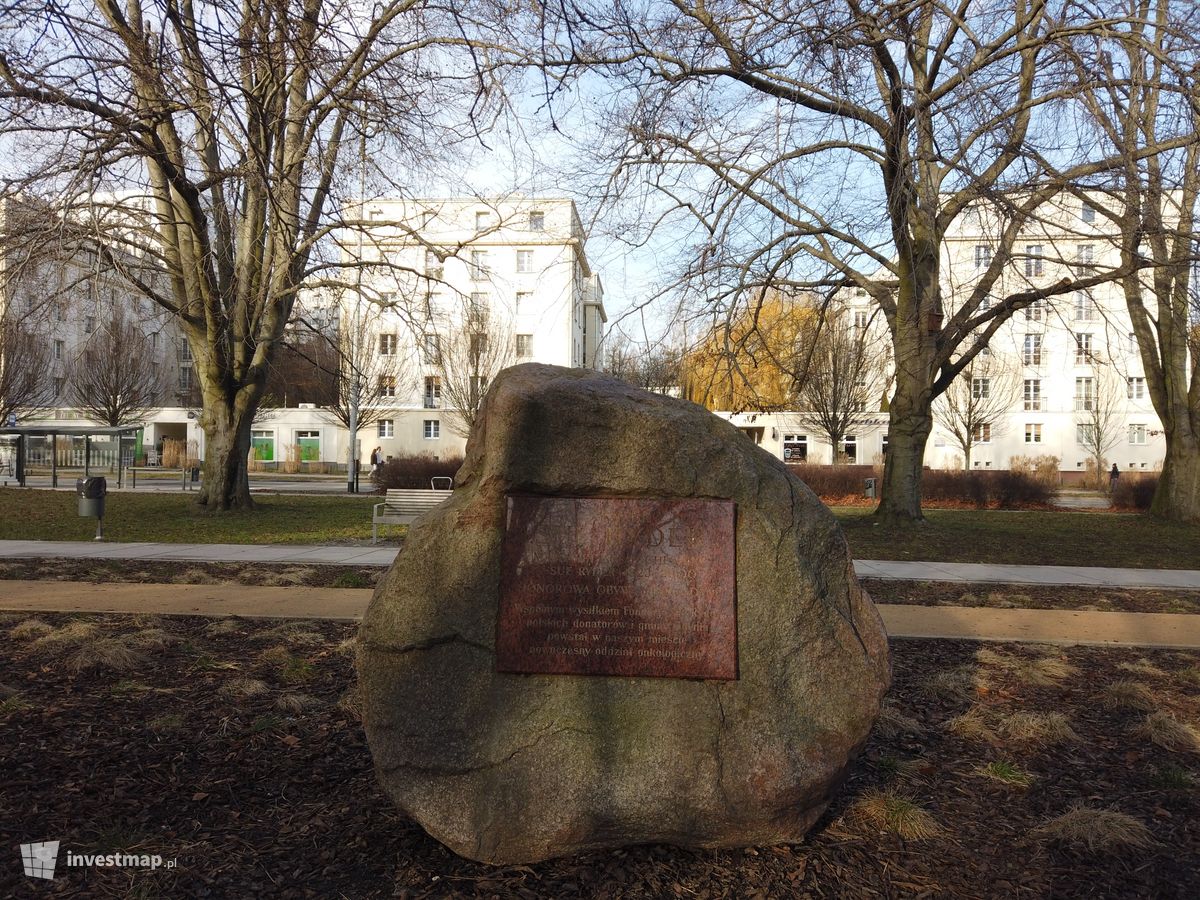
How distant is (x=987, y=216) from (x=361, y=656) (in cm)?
929

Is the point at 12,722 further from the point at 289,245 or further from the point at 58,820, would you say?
the point at 289,245

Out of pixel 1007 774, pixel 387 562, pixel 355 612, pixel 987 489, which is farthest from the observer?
pixel 987 489

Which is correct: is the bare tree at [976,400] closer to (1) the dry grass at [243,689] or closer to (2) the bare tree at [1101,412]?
(2) the bare tree at [1101,412]

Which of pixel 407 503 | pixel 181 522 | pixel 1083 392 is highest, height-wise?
pixel 1083 392

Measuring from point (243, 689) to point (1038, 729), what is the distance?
4.81 m

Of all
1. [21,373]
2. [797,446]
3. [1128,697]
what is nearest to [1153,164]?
[1128,697]

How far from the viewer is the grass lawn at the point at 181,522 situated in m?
13.4

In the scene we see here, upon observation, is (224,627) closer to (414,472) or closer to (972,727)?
(972,727)

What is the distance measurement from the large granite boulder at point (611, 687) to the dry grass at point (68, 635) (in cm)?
392

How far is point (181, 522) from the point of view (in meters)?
15.5

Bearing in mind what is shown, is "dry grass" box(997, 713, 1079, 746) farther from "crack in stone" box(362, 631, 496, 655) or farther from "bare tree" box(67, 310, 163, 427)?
"bare tree" box(67, 310, 163, 427)

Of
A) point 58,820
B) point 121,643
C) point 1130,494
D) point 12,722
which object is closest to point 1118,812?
point 58,820

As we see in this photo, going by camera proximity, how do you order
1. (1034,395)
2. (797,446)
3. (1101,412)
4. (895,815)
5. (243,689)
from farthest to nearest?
(1034,395), (797,446), (1101,412), (243,689), (895,815)

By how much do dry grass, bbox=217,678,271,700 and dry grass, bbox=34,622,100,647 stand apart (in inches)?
65.8
